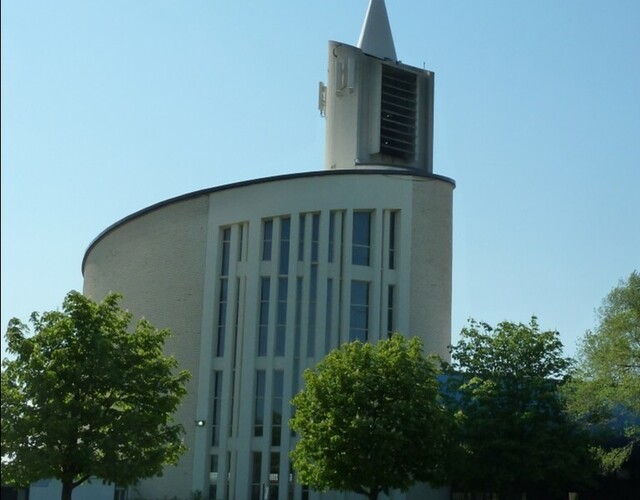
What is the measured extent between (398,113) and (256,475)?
21722 millimetres

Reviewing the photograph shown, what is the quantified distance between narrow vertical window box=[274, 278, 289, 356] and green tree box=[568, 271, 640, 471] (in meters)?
13.7

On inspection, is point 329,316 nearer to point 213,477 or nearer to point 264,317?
point 264,317

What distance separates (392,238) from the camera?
164 ft

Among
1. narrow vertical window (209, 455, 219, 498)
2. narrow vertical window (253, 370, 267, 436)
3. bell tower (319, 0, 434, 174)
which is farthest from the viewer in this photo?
bell tower (319, 0, 434, 174)

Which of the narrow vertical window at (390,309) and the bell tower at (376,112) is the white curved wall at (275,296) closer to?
the narrow vertical window at (390,309)

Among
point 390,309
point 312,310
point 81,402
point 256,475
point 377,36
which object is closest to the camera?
point 81,402

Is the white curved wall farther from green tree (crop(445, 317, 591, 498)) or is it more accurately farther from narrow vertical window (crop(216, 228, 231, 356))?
green tree (crop(445, 317, 591, 498))

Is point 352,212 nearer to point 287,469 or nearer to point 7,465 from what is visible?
point 287,469

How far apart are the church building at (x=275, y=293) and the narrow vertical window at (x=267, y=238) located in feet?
0.21

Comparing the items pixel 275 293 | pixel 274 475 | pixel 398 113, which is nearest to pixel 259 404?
pixel 274 475

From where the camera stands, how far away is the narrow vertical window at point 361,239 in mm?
48969

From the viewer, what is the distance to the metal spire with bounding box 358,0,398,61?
62.9 metres

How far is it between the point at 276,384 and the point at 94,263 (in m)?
17.3

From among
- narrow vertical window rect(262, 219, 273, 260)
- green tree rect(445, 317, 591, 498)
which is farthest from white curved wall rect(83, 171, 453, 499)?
green tree rect(445, 317, 591, 498)
